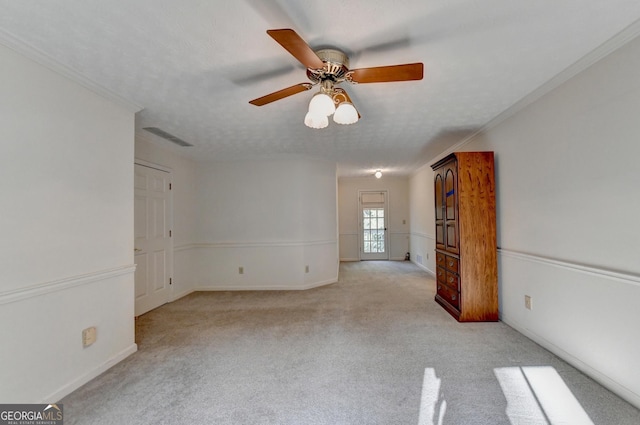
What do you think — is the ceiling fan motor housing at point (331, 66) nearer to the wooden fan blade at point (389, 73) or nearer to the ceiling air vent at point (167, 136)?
the wooden fan blade at point (389, 73)

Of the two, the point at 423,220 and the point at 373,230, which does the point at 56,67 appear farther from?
the point at 373,230

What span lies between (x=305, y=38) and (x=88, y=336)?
269cm

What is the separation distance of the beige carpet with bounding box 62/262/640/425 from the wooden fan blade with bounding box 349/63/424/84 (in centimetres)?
205

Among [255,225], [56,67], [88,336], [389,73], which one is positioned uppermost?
[56,67]

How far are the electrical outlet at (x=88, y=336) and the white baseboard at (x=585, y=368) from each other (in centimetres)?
379

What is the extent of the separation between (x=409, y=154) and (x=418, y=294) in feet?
7.82

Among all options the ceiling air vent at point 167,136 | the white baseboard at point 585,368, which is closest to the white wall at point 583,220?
the white baseboard at point 585,368

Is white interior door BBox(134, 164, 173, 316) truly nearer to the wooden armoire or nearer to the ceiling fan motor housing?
the ceiling fan motor housing

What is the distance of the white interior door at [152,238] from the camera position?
3613mm

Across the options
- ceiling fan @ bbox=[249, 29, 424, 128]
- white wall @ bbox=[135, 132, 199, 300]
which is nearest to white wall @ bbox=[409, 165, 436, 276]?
ceiling fan @ bbox=[249, 29, 424, 128]

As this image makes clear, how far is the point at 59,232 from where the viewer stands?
1966 millimetres

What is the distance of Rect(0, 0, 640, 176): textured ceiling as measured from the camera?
1473mm

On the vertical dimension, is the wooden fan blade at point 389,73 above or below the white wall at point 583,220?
above

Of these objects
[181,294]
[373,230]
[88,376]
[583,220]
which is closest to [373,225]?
[373,230]
